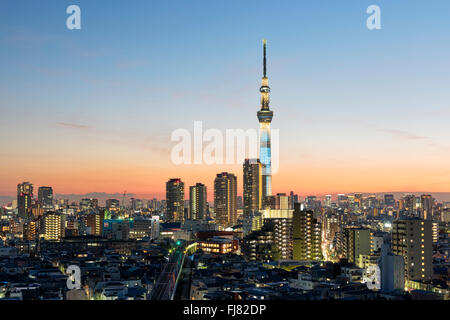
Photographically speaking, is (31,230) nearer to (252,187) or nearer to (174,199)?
(174,199)

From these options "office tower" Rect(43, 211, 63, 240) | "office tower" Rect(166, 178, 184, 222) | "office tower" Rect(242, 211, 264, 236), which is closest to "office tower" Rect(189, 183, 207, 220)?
"office tower" Rect(166, 178, 184, 222)

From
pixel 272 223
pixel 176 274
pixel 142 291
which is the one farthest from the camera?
pixel 272 223

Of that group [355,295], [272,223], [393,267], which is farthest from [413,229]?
[272,223]

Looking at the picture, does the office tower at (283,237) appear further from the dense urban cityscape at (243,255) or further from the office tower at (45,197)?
the office tower at (45,197)

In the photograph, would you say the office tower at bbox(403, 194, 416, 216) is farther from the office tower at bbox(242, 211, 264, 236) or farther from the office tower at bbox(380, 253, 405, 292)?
the office tower at bbox(380, 253, 405, 292)

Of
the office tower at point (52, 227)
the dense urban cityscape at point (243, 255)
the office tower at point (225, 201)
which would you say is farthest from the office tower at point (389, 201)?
the office tower at point (52, 227)
